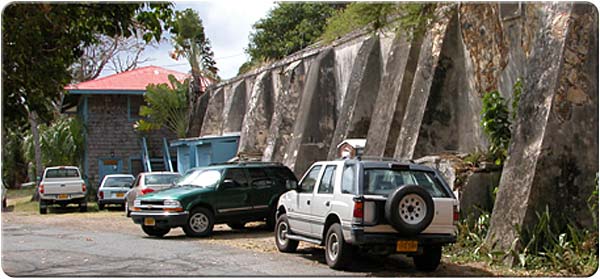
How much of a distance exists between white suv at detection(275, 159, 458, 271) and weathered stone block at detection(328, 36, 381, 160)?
814 centimetres

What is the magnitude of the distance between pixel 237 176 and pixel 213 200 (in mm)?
867

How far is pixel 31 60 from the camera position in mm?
8648

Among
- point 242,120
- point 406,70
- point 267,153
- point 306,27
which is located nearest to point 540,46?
point 406,70

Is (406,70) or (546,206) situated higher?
(406,70)

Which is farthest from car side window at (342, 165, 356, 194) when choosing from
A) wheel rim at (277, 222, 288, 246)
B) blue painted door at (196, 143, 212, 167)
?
blue painted door at (196, 143, 212, 167)

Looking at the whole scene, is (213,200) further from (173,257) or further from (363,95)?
(363,95)

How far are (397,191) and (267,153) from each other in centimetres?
1501

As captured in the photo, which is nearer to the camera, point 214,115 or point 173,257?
point 173,257

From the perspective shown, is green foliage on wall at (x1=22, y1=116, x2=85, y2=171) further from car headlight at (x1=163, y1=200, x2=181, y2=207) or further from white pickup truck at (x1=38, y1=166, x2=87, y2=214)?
car headlight at (x1=163, y1=200, x2=181, y2=207)

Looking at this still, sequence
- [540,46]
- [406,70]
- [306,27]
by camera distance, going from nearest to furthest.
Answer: [540,46] < [406,70] < [306,27]

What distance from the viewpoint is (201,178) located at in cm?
1614

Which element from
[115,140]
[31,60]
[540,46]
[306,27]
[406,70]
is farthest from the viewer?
[306,27]

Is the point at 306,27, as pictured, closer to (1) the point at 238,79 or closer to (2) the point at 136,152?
(1) the point at 238,79

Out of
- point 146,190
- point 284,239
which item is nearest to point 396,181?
point 284,239
